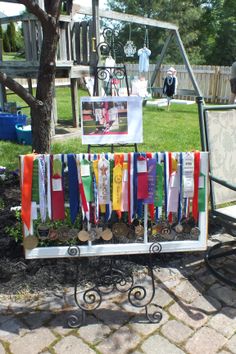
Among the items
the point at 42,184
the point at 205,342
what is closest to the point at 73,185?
the point at 42,184

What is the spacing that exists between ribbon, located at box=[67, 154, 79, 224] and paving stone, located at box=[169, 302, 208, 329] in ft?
3.09

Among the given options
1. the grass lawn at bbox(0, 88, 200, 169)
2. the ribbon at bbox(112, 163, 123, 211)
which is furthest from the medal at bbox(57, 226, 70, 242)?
the grass lawn at bbox(0, 88, 200, 169)

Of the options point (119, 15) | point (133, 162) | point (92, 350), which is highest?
point (119, 15)

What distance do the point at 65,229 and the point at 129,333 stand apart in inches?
29.2

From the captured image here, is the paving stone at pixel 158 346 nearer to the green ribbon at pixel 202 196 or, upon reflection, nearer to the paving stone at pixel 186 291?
the paving stone at pixel 186 291

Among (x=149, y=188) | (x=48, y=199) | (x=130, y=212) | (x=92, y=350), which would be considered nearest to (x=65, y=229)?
(x=48, y=199)

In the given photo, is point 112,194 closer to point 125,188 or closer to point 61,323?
point 125,188

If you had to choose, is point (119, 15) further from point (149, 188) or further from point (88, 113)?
point (149, 188)

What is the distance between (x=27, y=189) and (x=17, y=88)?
1274 mm

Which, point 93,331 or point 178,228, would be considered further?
point 178,228

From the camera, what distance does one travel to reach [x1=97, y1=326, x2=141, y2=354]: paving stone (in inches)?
84.0

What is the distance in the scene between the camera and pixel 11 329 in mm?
2281

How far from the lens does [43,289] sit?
8.56 ft

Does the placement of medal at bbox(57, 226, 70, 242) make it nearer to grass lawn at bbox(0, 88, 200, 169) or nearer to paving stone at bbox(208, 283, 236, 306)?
paving stone at bbox(208, 283, 236, 306)
